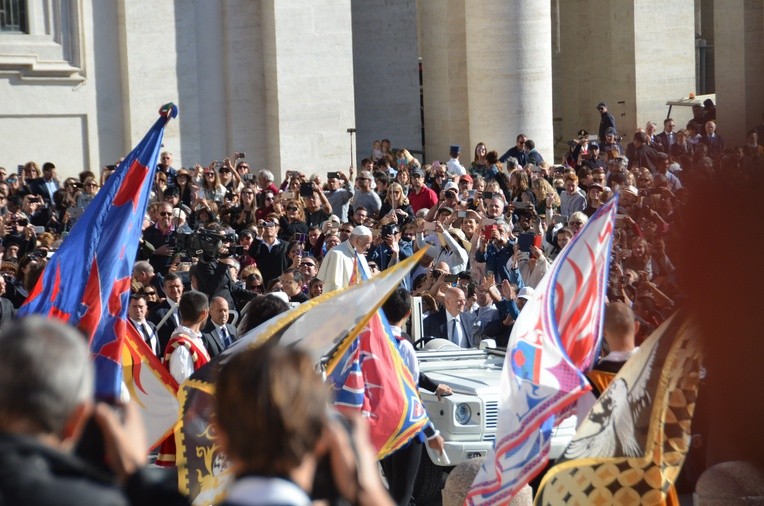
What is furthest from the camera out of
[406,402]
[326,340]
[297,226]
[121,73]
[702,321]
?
[121,73]

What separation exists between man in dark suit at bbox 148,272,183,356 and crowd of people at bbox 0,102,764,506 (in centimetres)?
1

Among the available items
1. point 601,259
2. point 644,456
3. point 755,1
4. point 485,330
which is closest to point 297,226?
point 485,330

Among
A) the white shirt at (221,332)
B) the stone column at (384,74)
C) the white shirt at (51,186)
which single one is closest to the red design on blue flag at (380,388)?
the white shirt at (221,332)

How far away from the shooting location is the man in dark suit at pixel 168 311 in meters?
12.2

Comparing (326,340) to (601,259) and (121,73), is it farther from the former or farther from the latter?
(121,73)

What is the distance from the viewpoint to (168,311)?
12.4m

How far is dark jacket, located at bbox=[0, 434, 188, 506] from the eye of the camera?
10.4 ft

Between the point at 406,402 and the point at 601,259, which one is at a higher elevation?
the point at 601,259

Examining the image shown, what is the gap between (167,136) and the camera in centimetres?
2445

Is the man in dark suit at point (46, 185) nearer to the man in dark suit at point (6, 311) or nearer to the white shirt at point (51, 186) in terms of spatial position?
the white shirt at point (51, 186)

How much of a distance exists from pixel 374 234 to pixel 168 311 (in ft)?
15.7

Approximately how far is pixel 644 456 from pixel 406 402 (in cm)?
240

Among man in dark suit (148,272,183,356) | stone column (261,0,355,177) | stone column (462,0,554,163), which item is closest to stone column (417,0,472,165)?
stone column (462,0,554,163)

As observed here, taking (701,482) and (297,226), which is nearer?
(701,482)
